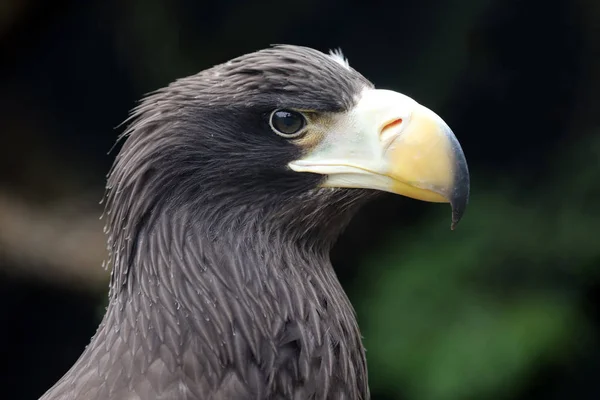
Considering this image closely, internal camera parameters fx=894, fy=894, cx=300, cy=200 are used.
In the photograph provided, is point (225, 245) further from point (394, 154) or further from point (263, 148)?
point (394, 154)

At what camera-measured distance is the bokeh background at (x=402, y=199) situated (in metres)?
4.65

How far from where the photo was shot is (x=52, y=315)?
18.6 ft

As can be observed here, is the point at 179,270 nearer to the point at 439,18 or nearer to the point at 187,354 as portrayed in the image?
the point at 187,354

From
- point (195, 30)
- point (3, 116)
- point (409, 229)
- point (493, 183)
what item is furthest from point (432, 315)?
point (3, 116)

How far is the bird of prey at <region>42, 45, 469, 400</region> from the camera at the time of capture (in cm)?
226

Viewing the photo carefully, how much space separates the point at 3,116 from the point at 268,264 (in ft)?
11.8

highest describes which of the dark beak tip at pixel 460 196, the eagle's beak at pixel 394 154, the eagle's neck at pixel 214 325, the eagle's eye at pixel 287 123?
the eagle's eye at pixel 287 123

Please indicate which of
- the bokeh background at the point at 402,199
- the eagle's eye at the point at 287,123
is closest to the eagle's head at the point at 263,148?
the eagle's eye at the point at 287,123

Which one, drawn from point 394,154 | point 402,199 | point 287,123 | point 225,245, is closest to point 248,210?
point 225,245

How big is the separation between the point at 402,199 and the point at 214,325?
310 cm

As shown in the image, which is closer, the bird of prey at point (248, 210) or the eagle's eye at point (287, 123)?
the bird of prey at point (248, 210)

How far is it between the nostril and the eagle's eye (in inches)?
8.6

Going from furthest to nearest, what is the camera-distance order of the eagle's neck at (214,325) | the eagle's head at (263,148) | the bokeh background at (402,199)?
the bokeh background at (402,199), the eagle's head at (263,148), the eagle's neck at (214,325)

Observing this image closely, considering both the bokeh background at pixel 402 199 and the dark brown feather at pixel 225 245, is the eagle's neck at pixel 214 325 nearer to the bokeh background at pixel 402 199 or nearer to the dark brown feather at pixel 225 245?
the dark brown feather at pixel 225 245
